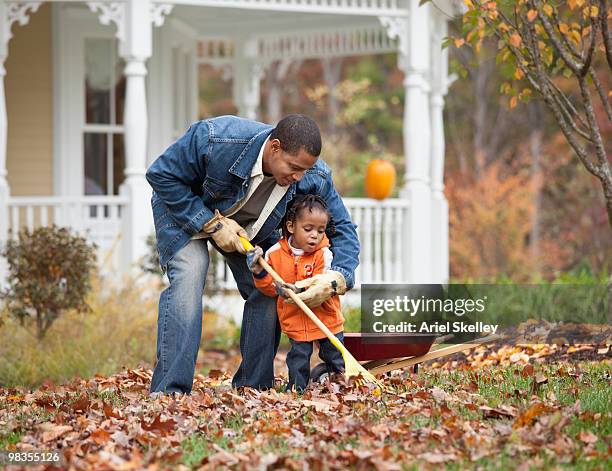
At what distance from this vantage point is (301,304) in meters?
5.62

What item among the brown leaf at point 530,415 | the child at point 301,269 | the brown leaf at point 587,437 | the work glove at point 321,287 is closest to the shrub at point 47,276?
the child at point 301,269

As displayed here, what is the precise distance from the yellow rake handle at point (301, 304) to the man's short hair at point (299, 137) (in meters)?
0.61

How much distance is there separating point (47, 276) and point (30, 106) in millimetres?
4416

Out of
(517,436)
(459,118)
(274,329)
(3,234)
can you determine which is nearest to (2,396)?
(274,329)

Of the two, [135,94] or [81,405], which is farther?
[135,94]

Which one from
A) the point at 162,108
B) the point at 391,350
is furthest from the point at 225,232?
the point at 162,108

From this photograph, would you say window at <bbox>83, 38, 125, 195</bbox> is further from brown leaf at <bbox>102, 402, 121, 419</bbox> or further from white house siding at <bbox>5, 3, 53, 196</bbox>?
brown leaf at <bbox>102, 402, 121, 419</bbox>

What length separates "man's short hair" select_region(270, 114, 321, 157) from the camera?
5395mm

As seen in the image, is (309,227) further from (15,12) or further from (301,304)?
(15,12)

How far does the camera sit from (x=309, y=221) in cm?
578

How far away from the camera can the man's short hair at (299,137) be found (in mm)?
5395

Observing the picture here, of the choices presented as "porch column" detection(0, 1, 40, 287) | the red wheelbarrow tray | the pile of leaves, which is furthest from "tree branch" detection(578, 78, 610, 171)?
"porch column" detection(0, 1, 40, 287)

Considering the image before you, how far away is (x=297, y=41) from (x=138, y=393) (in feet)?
33.3

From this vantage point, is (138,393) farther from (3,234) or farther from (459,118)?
(459,118)
